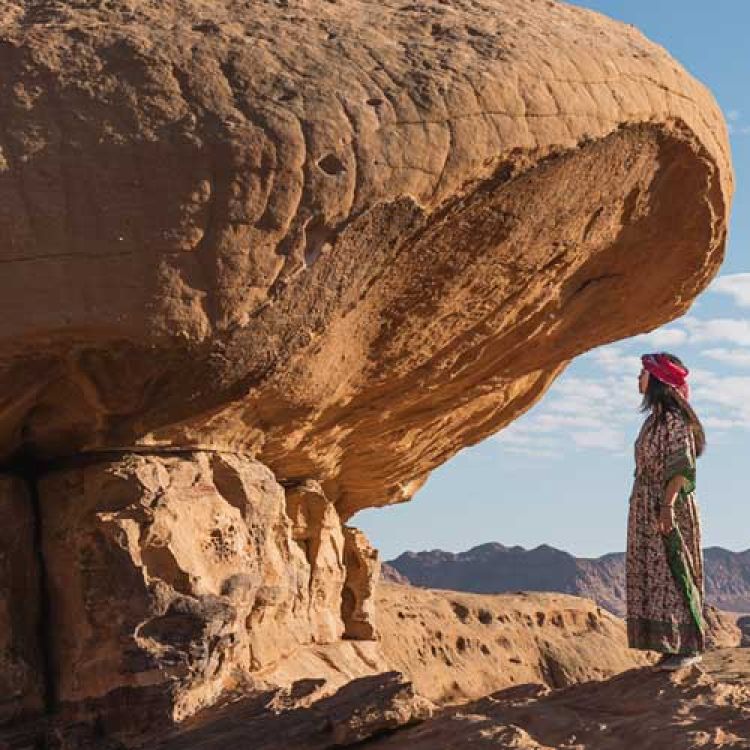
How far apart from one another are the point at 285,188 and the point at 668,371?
2.02 m

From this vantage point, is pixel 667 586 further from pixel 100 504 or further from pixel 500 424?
pixel 500 424

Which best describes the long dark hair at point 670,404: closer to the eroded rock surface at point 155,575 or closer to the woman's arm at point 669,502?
the woman's arm at point 669,502

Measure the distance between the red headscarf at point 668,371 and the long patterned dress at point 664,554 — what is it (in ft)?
0.53

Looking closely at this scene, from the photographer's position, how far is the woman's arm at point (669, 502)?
6227 millimetres

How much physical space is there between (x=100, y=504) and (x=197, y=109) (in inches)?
85.4

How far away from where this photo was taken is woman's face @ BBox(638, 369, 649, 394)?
6496mm

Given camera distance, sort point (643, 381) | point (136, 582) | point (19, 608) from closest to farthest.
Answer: point (643, 381) → point (136, 582) → point (19, 608)

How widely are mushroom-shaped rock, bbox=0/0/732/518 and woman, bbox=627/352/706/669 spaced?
1347 mm

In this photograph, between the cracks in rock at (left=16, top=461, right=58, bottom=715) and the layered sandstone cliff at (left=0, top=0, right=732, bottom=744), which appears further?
the cracks in rock at (left=16, top=461, right=58, bottom=715)

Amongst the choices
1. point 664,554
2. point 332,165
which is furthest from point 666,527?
point 332,165

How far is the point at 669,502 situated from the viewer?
623cm

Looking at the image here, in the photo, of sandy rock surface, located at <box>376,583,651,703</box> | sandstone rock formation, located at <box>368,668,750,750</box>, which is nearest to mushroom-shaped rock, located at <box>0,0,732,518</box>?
sandstone rock formation, located at <box>368,668,750,750</box>

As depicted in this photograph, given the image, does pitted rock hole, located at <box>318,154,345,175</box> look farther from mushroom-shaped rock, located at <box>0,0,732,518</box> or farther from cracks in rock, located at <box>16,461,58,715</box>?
cracks in rock, located at <box>16,461,58,715</box>

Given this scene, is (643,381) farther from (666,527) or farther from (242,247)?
(242,247)
